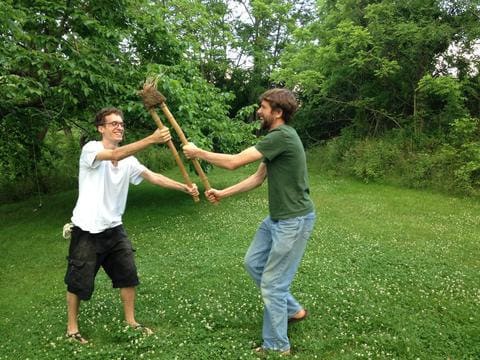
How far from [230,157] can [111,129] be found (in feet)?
5.05

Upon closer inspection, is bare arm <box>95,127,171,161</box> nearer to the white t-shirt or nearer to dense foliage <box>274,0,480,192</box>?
the white t-shirt

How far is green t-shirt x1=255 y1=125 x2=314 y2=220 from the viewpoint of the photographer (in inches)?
177

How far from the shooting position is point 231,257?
887 cm

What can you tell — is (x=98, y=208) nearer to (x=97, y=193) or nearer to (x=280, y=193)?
(x=97, y=193)

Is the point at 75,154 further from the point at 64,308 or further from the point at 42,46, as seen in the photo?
the point at 64,308

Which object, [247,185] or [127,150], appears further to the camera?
[247,185]

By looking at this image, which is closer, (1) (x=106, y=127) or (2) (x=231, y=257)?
(1) (x=106, y=127)

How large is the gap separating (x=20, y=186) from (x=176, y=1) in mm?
13400

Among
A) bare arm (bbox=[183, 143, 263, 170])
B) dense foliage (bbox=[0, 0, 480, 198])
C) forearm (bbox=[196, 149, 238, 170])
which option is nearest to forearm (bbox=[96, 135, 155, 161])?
bare arm (bbox=[183, 143, 263, 170])

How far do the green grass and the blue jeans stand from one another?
0.38 metres

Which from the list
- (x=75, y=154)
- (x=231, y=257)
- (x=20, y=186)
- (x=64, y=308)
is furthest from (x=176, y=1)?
(x=64, y=308)

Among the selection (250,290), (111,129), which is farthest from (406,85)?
(111,129)

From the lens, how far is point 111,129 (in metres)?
5.15

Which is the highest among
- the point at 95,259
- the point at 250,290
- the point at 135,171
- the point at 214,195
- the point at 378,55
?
the point at 378,55
